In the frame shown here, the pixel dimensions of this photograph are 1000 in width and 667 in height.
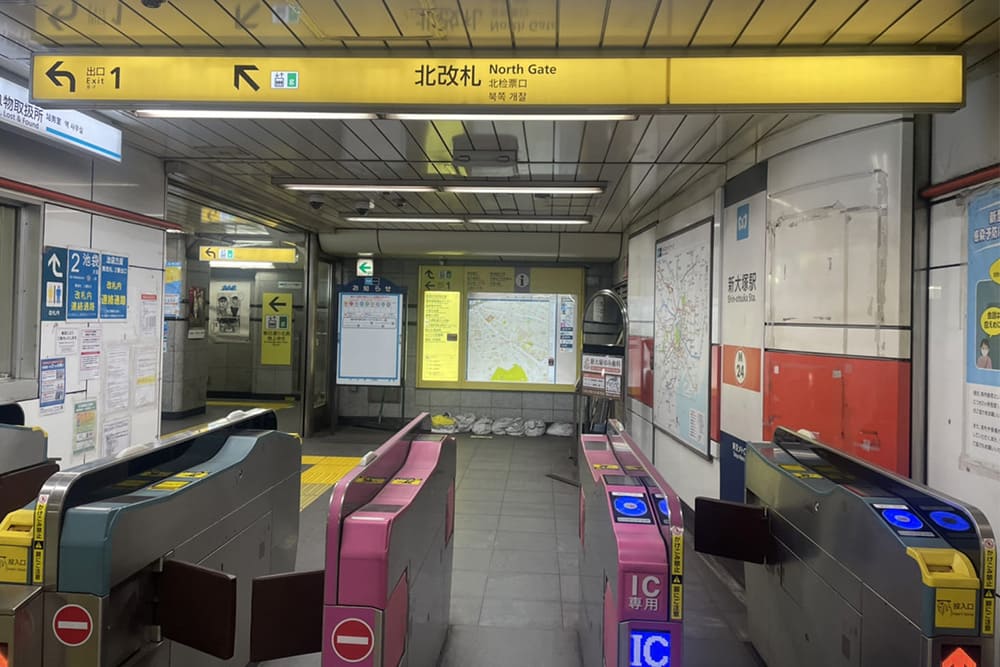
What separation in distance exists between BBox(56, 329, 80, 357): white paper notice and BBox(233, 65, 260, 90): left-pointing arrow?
7.52ft

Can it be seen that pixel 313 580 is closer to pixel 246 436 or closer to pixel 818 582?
pixel 246 436

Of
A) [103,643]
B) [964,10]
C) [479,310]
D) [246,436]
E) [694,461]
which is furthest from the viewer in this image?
[479,310]

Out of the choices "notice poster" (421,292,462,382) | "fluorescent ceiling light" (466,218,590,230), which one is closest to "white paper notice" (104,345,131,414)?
"fluorescent ceiling light" (466,218,590,230)

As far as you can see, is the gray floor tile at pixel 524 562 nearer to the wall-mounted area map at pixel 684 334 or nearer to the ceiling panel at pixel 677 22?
the wall-mounted area map at pixel 684 334

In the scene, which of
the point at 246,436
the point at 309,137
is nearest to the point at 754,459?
the point at 246,436

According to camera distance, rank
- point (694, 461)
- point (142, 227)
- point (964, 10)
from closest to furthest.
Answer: point (964, 10) → point (142, 227) → point (694, 461)

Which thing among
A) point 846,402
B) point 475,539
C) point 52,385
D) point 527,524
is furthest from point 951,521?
point 52,385

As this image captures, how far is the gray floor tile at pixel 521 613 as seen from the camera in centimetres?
298

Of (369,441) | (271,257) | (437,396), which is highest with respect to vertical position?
(271,257)

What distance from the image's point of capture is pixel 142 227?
4133 mm

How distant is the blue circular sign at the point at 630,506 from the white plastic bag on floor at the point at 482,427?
636 centimetres

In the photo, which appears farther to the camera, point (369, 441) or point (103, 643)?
point (369, 441)

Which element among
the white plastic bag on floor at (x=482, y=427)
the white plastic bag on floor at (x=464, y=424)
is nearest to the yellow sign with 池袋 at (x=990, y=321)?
the white plastic bag on floor at (x=482, y=427)

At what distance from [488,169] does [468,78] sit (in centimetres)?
203
